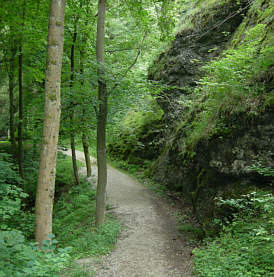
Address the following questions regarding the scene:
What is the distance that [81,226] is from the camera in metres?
8.52

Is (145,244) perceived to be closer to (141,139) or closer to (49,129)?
(49,129)

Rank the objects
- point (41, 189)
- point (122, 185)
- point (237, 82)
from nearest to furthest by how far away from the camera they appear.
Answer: point (41, 189)
point (237, 82)
point (122, 185)

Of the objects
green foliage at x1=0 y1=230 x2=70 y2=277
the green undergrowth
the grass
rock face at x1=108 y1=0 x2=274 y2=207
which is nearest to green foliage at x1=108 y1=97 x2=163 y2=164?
the green undergrowth

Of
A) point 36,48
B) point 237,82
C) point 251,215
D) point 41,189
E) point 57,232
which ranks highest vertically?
point 36,48

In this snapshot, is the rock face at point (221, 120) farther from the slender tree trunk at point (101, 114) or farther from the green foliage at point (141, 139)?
the green foliage at point (141, 139)

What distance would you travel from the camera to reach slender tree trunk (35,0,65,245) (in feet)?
15.8

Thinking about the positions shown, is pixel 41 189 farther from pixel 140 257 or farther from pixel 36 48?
pixel 36 48

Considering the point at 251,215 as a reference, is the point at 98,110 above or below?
above

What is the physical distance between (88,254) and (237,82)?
20.3ft

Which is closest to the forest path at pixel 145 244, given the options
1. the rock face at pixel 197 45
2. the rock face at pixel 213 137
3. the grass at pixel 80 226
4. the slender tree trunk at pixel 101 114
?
the grass at pixel 80 226

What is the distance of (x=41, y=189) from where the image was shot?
15.9 feet

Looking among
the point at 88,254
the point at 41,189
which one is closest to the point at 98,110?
the point at 41,189

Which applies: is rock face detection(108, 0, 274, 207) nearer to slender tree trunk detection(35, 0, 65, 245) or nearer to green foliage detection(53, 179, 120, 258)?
green foliage detection(53, 179, 120, 258)

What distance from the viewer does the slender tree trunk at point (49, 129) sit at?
4.82 metres
